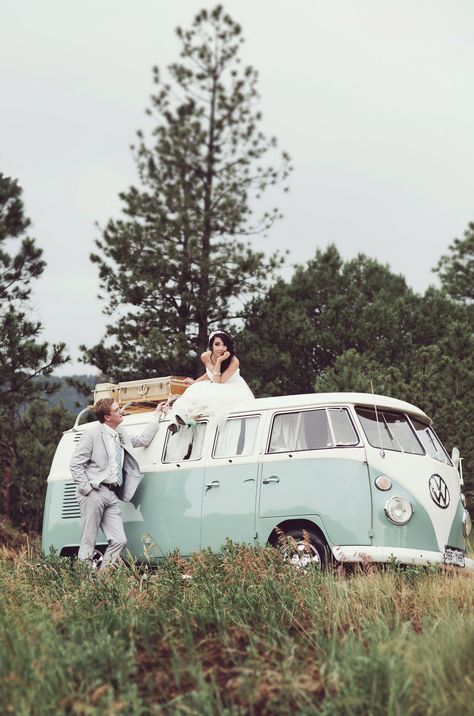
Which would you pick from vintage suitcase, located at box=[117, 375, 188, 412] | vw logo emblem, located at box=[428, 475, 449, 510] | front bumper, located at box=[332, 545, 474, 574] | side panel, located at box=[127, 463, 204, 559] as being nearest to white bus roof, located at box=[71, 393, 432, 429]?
vw logo emblem, located at box=[428, 475, 449, 510]

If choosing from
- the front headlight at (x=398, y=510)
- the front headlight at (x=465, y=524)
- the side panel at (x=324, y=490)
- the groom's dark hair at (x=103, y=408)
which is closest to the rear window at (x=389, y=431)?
the side panel at (x=324, y=490)

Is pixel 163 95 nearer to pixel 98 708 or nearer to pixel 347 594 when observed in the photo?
pixel 347 594

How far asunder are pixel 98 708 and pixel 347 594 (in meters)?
3.09

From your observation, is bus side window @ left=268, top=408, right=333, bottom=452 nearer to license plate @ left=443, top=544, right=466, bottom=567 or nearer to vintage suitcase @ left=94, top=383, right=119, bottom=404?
license plate @ left=443, top=544, right=466, bottom=567

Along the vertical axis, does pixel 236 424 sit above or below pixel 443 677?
above

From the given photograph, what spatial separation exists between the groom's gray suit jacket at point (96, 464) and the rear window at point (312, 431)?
1851mm

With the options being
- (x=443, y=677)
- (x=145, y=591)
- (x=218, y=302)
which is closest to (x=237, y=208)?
(x=218, y=302)

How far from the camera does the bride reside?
35.2 ft

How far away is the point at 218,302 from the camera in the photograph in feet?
90.0

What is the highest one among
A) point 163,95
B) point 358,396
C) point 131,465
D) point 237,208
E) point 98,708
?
point 163,95

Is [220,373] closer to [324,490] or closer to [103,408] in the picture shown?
[103,408]

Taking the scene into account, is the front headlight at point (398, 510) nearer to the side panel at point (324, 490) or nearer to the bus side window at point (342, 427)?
the side panel at point (324, 490)

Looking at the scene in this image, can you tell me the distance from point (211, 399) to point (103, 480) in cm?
148

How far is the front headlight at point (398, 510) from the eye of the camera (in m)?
9.16
